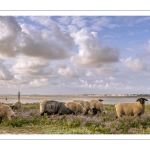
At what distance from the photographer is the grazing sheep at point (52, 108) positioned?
967cm

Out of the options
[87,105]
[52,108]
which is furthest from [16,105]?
[87,105]

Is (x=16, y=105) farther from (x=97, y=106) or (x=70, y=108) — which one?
(x=97, y=106)

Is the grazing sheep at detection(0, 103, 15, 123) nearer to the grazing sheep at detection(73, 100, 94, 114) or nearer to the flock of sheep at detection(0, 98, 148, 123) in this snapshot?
the flock of sheep at detection(0, 98, 148, 123)

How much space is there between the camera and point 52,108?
32.1ft

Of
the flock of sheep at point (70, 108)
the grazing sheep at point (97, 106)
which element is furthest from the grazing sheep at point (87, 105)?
the grazing sheep at point (97, 106)

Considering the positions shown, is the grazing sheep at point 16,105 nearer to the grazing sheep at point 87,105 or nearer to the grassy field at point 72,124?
the grassy field at point 72,124

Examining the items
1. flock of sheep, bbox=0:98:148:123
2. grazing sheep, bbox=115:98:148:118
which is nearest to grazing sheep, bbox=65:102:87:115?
flock of sheep, bbox=0:98:148:123

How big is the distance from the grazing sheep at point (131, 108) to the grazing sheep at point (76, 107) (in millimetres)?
1266

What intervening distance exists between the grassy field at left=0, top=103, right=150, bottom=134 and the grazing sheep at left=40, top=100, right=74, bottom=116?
1.14ft

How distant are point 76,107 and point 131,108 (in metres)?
1.93

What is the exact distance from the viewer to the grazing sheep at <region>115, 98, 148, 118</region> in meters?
9.23
